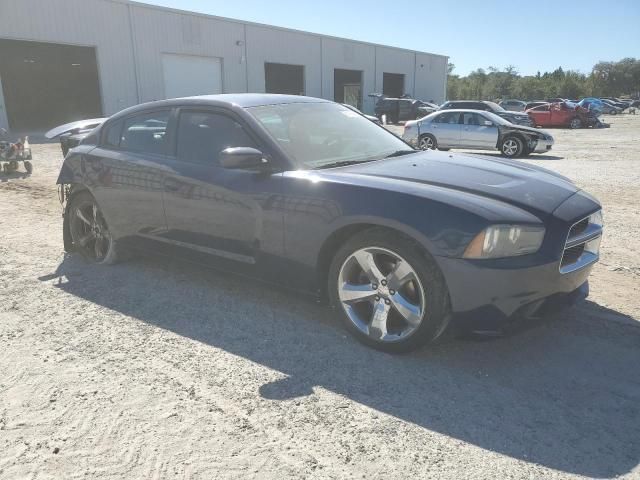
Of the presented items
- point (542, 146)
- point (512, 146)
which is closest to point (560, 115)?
point (542, 146)

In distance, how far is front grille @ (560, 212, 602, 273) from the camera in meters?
3.13

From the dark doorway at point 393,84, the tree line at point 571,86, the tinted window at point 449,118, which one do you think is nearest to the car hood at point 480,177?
the tinted window at point 449,118

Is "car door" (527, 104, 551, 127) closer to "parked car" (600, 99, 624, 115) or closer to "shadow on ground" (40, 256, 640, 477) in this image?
"parked car" (600, 99, 624, 115)

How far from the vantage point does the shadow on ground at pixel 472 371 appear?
2506 mm

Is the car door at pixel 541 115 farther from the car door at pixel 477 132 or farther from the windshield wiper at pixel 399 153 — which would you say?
the windshield wiper at pixel 399 153

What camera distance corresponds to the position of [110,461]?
7.77 ft

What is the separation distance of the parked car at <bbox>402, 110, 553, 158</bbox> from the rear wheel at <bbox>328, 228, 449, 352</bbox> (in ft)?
38.8

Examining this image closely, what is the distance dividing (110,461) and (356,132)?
118 inches

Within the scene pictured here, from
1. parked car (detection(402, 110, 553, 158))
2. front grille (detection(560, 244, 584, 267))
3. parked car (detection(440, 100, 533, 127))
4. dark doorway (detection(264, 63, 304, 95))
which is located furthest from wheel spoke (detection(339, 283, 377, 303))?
dark doorway (detection(264, 63, 304, 95))

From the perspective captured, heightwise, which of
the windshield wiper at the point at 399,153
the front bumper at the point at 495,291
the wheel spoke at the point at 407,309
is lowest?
the wheel spoke at the point at 407,309

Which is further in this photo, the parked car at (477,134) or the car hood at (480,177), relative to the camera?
the parked car at (477,134)

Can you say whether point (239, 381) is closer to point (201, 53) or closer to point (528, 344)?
point (528, 344)

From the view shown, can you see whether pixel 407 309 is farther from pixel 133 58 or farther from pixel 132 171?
pixel 133 58

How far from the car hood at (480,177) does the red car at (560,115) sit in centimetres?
2868
